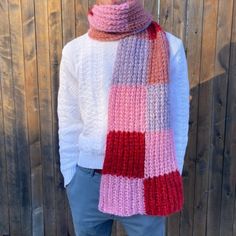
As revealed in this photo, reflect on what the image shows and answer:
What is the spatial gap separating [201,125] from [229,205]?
1.79 ft

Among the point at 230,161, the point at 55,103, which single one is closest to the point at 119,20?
the point at 55,103

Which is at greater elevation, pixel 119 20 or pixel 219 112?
pixel 119 20

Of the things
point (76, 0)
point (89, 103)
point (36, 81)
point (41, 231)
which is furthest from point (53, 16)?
point (41, 231)

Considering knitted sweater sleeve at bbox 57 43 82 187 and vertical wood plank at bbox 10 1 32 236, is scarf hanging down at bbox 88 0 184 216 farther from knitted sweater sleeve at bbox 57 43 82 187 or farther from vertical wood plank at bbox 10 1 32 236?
vertical wood plank at bbox 10 1 32 236

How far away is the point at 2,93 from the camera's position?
8.13 feet

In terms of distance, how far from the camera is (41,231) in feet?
8.81

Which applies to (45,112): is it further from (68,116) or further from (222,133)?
(222,133)

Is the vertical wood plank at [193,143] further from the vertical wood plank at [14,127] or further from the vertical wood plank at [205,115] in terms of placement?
the vertical wood plank at [14,127]

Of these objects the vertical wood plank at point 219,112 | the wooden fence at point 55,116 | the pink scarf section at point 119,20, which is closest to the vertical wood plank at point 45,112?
the wooden fence at point 55,116

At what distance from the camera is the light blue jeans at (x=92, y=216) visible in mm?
1622

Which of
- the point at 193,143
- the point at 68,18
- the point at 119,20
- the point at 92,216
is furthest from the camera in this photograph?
the point at 193,143

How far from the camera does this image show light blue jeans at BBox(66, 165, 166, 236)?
Result: 162cm

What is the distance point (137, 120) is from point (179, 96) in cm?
19

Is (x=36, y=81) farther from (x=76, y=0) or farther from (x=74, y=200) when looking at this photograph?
(x=74, y=200)
